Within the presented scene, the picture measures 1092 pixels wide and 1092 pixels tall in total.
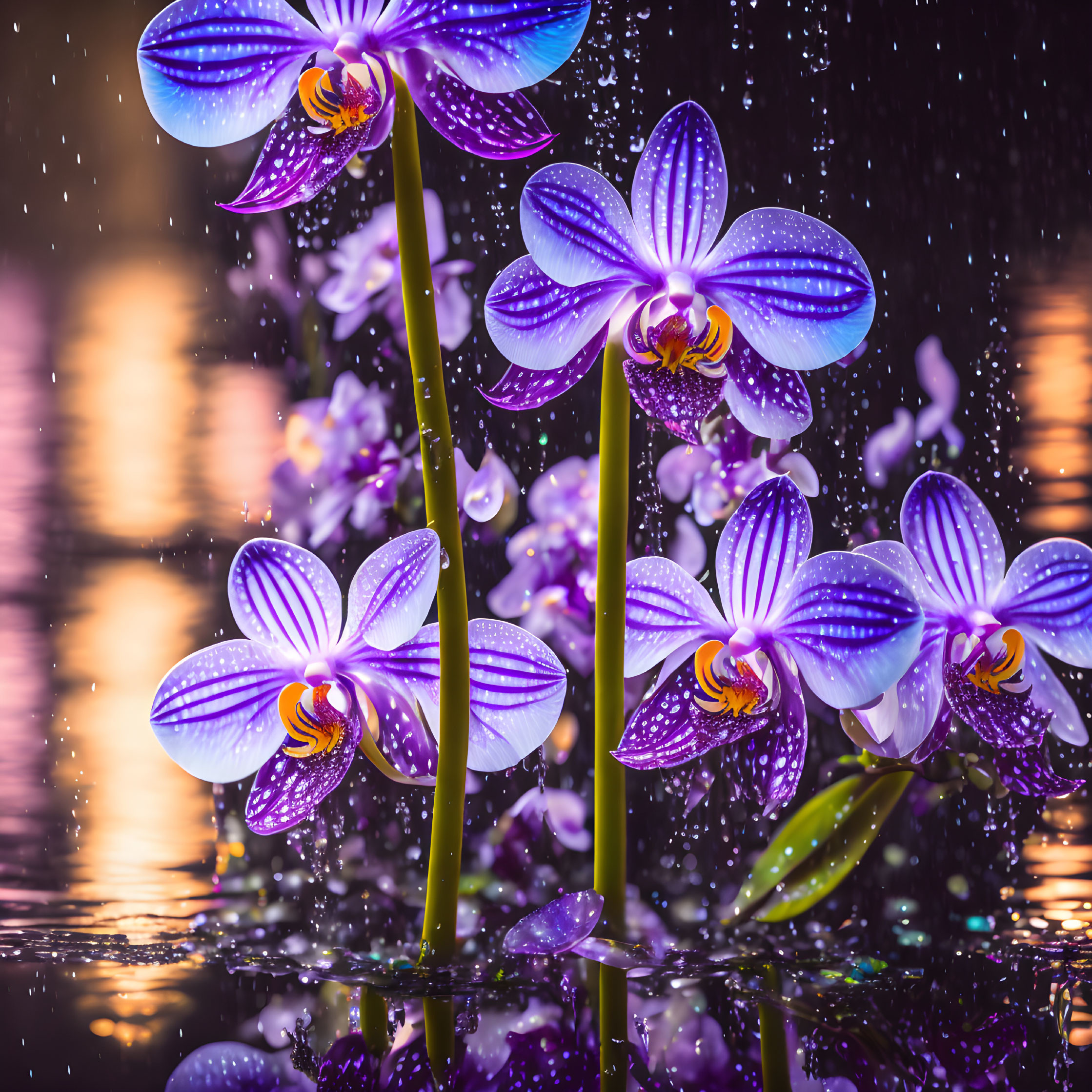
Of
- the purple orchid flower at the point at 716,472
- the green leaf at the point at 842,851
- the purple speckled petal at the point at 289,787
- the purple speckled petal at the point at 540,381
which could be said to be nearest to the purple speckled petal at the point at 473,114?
the purple speckled petal at the point at 540,381

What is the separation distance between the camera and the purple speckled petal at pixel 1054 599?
72 centimetres

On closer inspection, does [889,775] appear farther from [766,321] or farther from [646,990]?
[766,321]

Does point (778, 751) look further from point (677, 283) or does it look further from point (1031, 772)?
point (677, 283)

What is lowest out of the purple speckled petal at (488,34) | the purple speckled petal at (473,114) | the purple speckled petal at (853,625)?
the purple speckled petal at (853,625)

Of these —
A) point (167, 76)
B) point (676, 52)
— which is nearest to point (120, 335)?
point (167, 76)

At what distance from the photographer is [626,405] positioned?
704 mm

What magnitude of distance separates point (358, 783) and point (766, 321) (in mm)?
504

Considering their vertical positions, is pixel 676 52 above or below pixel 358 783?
above

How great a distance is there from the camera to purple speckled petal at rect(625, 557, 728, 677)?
71cm

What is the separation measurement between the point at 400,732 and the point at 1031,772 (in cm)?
53

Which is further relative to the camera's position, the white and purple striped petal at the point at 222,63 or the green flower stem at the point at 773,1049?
the white and purple striped petal at the point at 222,63

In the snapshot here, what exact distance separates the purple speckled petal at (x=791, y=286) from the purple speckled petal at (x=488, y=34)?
7.8 inches

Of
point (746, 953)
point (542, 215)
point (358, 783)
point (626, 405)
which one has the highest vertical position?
point (542, 215)

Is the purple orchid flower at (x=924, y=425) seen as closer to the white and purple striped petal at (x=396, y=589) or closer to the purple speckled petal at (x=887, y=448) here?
the purple speckled petal at (x=887, y=448)
